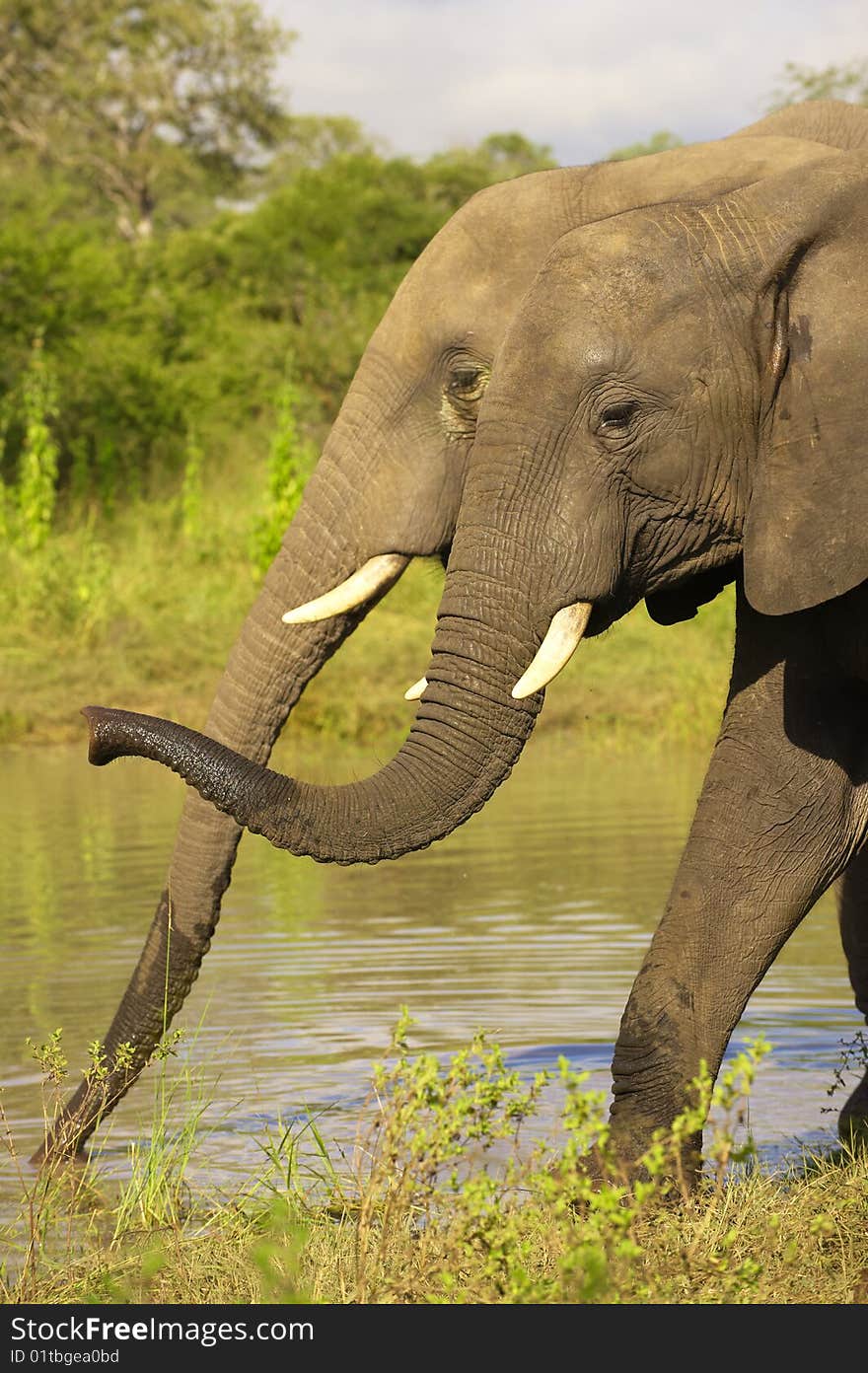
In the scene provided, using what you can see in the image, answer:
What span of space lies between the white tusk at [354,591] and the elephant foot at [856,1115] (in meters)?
1.79

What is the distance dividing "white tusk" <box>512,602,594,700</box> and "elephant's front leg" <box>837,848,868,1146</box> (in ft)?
5.18

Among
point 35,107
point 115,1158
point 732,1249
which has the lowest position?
point 732,1249

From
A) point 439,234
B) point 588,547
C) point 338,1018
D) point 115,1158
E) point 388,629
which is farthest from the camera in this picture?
point 388,629

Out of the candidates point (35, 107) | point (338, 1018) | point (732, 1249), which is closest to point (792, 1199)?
point (732, 1249)

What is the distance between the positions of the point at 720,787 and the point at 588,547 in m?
0.68

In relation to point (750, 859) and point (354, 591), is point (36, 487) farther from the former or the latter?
point (750, 859)

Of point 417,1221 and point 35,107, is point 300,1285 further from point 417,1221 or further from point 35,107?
point 35,107

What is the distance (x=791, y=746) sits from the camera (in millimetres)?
4395

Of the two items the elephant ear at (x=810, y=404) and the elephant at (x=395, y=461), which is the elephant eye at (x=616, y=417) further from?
the elephant at (x=395, y=461)

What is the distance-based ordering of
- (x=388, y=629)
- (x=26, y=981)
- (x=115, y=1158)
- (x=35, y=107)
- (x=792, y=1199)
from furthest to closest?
1. (x=35, y=107)
2. (x=388, y=629)
3. (x=26, y=981)
4. (x=115, y=1158)
5. (x=792, y=1199)

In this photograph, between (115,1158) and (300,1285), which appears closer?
(300,1285)

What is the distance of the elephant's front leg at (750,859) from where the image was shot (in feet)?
14.4

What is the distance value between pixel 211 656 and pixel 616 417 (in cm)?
1011

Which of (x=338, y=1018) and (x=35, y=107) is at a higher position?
(x=35, y=107)
